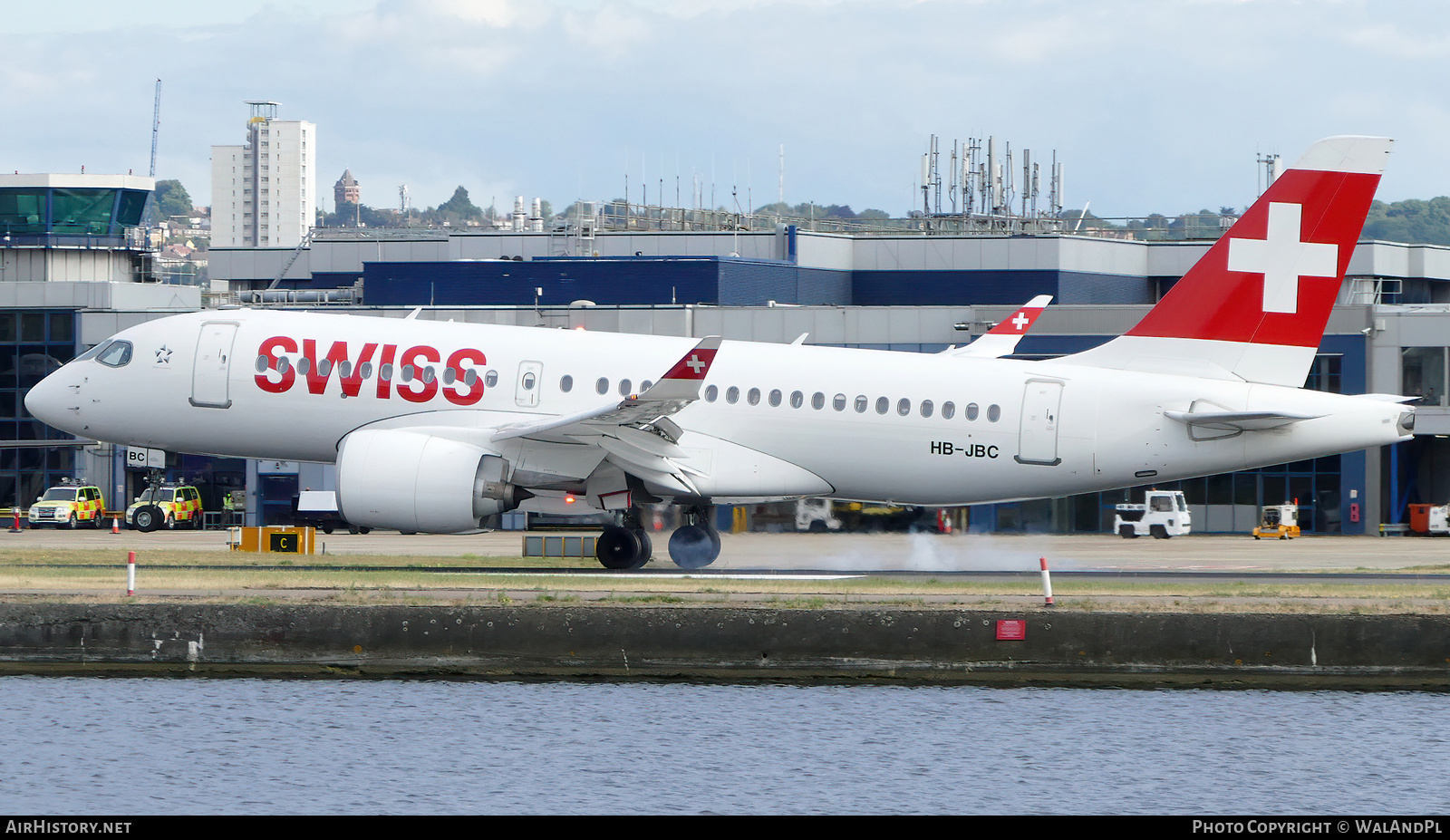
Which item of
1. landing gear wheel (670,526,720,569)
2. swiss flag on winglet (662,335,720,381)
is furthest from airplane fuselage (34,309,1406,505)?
swiss flag on winglet (662,335,720,381)

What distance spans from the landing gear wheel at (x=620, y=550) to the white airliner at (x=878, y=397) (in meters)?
0.04

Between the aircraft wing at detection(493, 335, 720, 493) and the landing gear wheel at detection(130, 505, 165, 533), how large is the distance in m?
41.5

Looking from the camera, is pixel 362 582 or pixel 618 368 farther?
pixel 618 368

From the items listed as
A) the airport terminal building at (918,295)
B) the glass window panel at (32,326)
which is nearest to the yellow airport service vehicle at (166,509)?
the glass window panel at (32,326)

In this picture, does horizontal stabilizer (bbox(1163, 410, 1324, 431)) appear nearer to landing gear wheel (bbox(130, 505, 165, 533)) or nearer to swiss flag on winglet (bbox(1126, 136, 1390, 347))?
swiss flag on winglet (bbox(1126, 136, 1390, 347))

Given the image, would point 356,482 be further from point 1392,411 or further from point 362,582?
point 1392,411

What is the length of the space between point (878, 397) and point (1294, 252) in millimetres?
9125

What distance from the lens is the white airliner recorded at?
36812 mm

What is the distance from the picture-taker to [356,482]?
34.9m

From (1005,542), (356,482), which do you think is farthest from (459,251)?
(356,482)

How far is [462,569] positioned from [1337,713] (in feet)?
63.6

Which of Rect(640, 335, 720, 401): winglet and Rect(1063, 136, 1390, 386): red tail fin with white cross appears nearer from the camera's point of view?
Rect(640, 335, 720, 401): winglet

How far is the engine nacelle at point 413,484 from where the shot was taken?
34844 mm

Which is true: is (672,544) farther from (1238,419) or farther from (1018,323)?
(1238,419)
